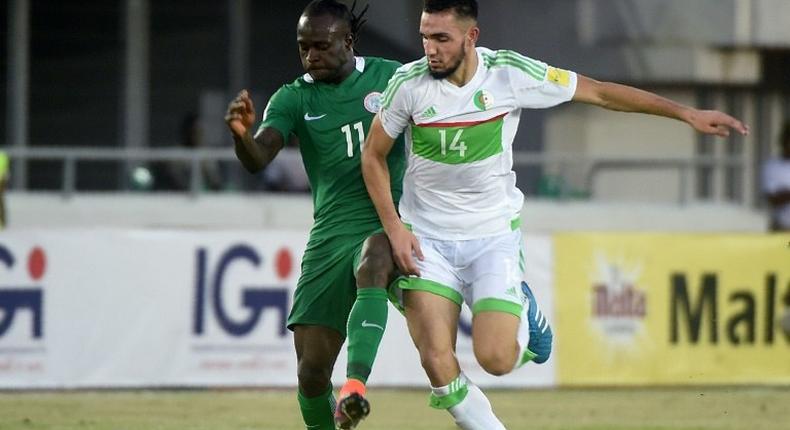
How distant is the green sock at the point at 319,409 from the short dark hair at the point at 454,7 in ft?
6.83

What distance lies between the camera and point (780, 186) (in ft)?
59.9

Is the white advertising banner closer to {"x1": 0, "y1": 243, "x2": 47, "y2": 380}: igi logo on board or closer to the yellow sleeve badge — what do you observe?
{"x1": 0, "y1": 243, "x2": 47, "y2": 380}: igi logo on board

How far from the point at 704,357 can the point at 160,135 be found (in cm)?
888

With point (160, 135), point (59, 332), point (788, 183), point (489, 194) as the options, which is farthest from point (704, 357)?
point (160, 135)

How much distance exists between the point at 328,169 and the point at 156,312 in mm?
5995

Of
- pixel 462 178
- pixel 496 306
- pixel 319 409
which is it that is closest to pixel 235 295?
pixel 319 409

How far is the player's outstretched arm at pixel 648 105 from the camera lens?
27.8ft

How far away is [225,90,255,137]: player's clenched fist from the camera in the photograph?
8.47 m

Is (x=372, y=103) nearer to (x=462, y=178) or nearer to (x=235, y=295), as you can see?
(x=462, y=178)

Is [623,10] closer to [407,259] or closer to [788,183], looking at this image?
[788,183]

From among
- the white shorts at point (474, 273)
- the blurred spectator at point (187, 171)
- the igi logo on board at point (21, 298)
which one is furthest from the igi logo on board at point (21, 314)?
the white shorts at point (474, 273)

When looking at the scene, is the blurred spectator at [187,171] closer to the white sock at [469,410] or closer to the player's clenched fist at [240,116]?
the player's clenched fist at [240,116]

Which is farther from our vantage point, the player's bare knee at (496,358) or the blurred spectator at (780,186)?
the blurred spectator at (780,186)

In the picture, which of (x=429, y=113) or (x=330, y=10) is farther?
(x=330, y=10)
